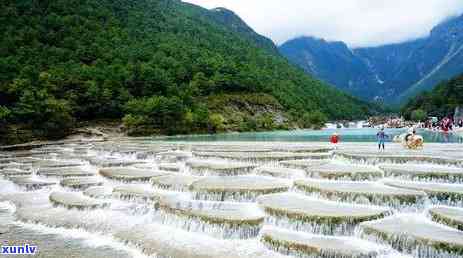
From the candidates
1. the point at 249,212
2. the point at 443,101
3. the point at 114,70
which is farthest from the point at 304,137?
the point at 443,101

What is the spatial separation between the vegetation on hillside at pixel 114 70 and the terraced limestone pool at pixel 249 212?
41.6 meters

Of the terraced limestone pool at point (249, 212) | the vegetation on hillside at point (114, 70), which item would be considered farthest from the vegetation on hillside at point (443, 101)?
the terraced limestone pool at point (249, 212)

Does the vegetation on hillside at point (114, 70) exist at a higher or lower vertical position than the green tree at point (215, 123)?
higher

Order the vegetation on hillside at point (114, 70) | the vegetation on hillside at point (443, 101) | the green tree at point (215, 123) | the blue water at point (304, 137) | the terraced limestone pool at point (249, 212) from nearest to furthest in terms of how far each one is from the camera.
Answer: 1. the terraced limestone pool at point (249, 212)
2. the blue water at point (304, 137)
3. the vegetation on hillside at point (114, 70)
4. the green tree at point (215, 123)
5. the vegetation on hillside at point (443, 101)

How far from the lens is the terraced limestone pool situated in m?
11.4

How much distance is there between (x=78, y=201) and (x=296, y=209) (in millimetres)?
8957

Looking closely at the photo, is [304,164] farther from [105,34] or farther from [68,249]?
[105,34]

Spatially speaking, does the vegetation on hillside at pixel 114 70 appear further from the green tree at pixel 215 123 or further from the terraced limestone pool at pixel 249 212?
the terraced limestone pool at pixel 249 212

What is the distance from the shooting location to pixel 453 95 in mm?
123875

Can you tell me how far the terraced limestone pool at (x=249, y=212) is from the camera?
11.4 metres

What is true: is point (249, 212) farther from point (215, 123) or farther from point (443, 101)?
point (443, 101)

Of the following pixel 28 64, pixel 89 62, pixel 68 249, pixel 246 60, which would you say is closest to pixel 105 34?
pixel 89 62

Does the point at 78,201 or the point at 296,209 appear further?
the point at 78,201

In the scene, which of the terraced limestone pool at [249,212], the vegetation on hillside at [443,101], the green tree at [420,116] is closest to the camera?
the terraced limestone pool at [249,212]
